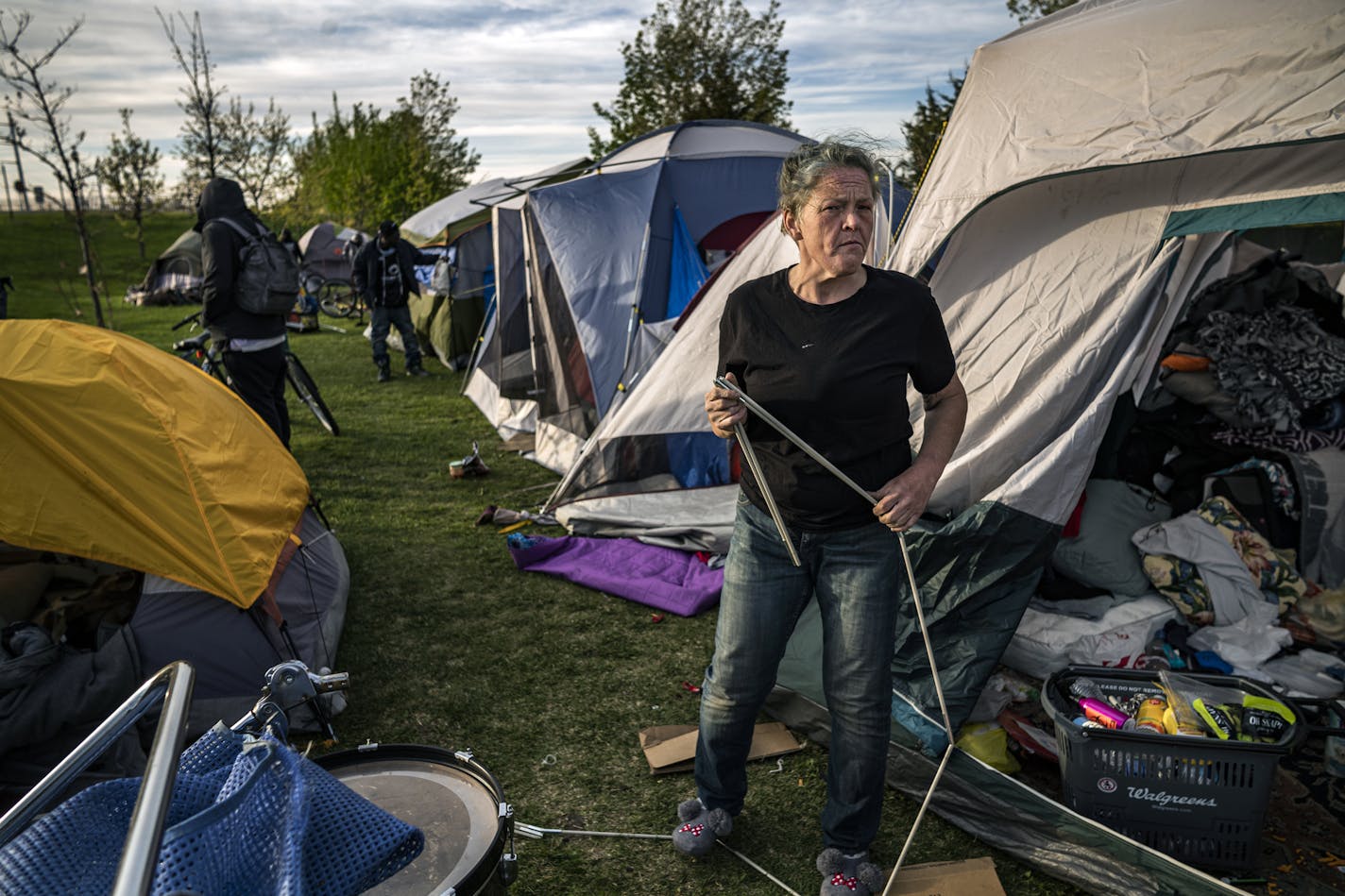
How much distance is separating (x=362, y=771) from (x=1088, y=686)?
230 cm

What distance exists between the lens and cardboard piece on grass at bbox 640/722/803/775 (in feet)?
10.9

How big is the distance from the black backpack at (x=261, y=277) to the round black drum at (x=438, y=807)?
424 cm

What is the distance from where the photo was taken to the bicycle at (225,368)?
6707 mm

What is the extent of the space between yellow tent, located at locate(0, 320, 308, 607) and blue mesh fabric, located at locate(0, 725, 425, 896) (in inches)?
90.5

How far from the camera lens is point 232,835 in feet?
3.92

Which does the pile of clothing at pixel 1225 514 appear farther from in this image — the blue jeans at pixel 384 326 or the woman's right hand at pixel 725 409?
the blue jeans at pixel 384 326

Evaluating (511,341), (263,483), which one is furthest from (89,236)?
(263,483)

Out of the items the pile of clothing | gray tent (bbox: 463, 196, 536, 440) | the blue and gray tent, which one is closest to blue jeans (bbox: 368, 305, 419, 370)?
gray tent (bbox: 463, 196, 536, 440)

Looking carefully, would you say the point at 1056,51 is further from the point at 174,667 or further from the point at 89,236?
the point at 89,236

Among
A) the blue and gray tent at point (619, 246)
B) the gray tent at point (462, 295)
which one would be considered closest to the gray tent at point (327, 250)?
the gray tent at point (462, 295)

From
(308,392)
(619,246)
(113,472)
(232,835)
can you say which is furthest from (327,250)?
(232,835)

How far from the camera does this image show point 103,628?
11.0ft

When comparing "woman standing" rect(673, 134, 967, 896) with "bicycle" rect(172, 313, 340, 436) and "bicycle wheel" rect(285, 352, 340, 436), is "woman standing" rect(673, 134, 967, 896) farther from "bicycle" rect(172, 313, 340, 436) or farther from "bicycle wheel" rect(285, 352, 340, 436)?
"bicycle wheel" rect(285, 352, 340, 436)

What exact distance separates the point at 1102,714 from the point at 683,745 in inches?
55.7
